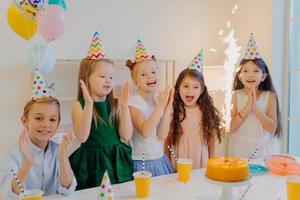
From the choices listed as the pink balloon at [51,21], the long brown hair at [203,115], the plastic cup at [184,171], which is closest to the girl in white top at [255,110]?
the long brown hair at [203,115]

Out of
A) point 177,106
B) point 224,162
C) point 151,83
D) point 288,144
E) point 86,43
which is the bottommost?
point 288,144

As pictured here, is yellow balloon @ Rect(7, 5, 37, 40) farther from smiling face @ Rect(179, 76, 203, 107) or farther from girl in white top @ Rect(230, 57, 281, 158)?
girl in white top @ Rect(230, 57, 281, 158)

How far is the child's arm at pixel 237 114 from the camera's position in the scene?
7.29ft

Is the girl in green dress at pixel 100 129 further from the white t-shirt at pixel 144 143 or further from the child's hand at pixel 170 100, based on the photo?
the child's hand at pixel 170 100

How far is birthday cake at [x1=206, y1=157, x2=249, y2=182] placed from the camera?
1.20 m

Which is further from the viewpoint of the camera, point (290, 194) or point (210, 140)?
point (210, 140)

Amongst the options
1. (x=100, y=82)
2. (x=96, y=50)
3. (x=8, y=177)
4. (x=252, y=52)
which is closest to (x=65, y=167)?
(x=8, y=177)

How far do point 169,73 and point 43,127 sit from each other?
1.66 metres

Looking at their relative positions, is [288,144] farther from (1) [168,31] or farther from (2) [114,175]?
(2) [114,175]

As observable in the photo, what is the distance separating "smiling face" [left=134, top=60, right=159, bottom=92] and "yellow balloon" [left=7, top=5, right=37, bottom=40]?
606mm

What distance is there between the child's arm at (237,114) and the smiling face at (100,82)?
3.17ft

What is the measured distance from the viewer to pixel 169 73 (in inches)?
117

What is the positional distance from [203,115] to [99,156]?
69 centimetres

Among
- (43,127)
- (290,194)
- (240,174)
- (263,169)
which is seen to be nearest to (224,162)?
(240,174)
